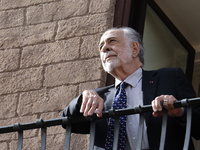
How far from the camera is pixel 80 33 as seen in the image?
6102 mm

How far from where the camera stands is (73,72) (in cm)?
589

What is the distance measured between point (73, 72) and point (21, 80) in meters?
0.53

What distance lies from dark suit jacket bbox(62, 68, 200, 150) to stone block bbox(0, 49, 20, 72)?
Answer: 5.55ft


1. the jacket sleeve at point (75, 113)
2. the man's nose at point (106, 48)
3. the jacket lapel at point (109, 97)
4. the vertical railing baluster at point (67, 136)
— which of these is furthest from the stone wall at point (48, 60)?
the vertical railing baluster at point (67, 136)

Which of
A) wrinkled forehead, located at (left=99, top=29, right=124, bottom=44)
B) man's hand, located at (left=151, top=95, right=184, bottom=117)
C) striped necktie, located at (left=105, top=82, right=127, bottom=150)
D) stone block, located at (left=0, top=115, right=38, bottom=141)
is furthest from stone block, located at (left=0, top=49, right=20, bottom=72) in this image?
man's hand, located at (left=151, top=95, right=184, bottom=117)

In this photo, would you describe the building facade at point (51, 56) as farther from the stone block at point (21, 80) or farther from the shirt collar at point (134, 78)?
the shirt collar at point (134, 78)

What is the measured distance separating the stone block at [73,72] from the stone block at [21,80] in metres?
0.09

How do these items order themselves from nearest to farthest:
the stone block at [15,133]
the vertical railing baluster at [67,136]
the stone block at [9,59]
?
1. the vertical railing baluster at [67,136]
2. the stone block at [15,133]
3. the stone block at [9,59]

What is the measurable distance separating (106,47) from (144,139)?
972 millimetres

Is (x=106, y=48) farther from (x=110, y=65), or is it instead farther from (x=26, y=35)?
(x=26, y=35)

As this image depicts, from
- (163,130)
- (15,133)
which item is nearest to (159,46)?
(15,133)

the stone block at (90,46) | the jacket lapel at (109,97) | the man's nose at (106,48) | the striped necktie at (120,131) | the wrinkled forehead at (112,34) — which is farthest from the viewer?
the stone block at (90,46)

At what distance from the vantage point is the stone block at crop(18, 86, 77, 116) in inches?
228

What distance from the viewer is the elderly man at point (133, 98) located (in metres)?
4.07
